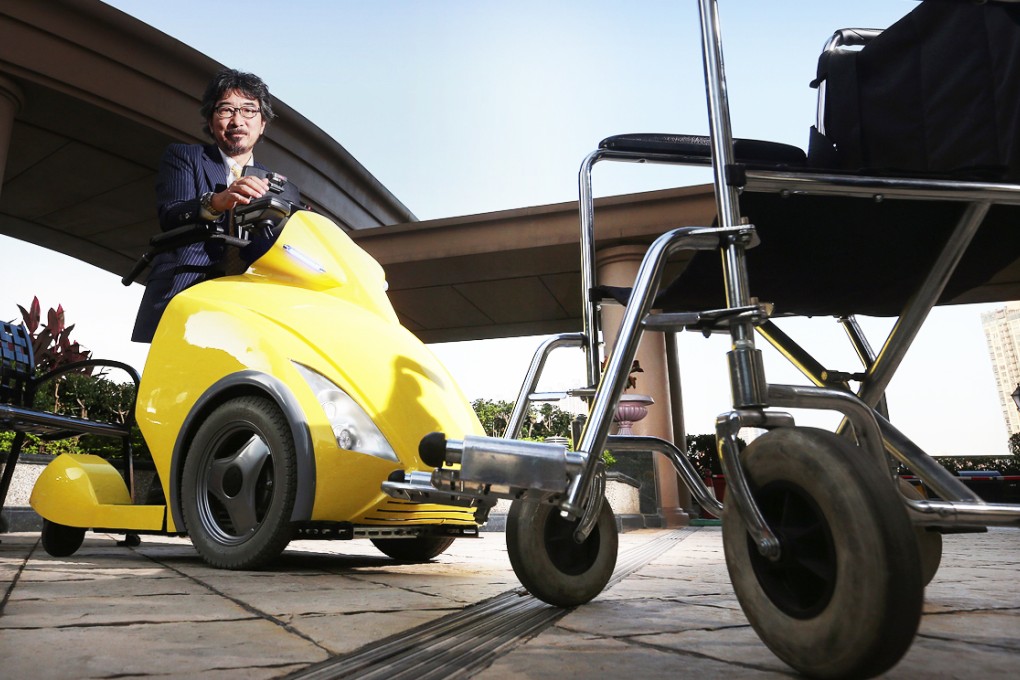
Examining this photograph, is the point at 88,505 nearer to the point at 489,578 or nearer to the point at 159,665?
the point at 489,578

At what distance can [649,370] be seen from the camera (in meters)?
7.57

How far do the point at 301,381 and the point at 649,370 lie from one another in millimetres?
5939

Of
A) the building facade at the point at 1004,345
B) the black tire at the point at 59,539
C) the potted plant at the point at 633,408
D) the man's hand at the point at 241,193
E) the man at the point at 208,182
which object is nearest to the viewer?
the man's hand at the point at 241,193

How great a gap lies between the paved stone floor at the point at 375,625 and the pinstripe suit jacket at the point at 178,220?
2.97 ft

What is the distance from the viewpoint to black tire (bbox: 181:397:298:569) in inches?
77.1

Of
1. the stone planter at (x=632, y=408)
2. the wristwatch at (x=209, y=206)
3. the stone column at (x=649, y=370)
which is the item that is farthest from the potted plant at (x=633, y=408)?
the wristwatch at (x=209, y=206)

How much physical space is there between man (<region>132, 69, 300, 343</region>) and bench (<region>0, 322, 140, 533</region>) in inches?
17.0

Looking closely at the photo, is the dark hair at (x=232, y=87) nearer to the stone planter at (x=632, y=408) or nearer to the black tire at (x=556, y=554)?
the black tire at (x=556, y=554)

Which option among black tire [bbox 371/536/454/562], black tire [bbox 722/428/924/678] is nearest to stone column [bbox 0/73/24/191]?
black tire [bbox 371/536/454/562]

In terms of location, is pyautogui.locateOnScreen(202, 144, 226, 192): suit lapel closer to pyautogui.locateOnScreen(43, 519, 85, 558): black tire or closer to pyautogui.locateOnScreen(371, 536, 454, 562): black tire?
pyautogui.locateOnScreen(43, 519, 85, 558): black tire

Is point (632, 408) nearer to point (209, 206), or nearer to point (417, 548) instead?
point (417, 548)

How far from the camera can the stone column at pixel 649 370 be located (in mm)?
7312

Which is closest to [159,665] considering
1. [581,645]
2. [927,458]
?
[581,645]

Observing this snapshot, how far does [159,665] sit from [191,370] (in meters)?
1.61
